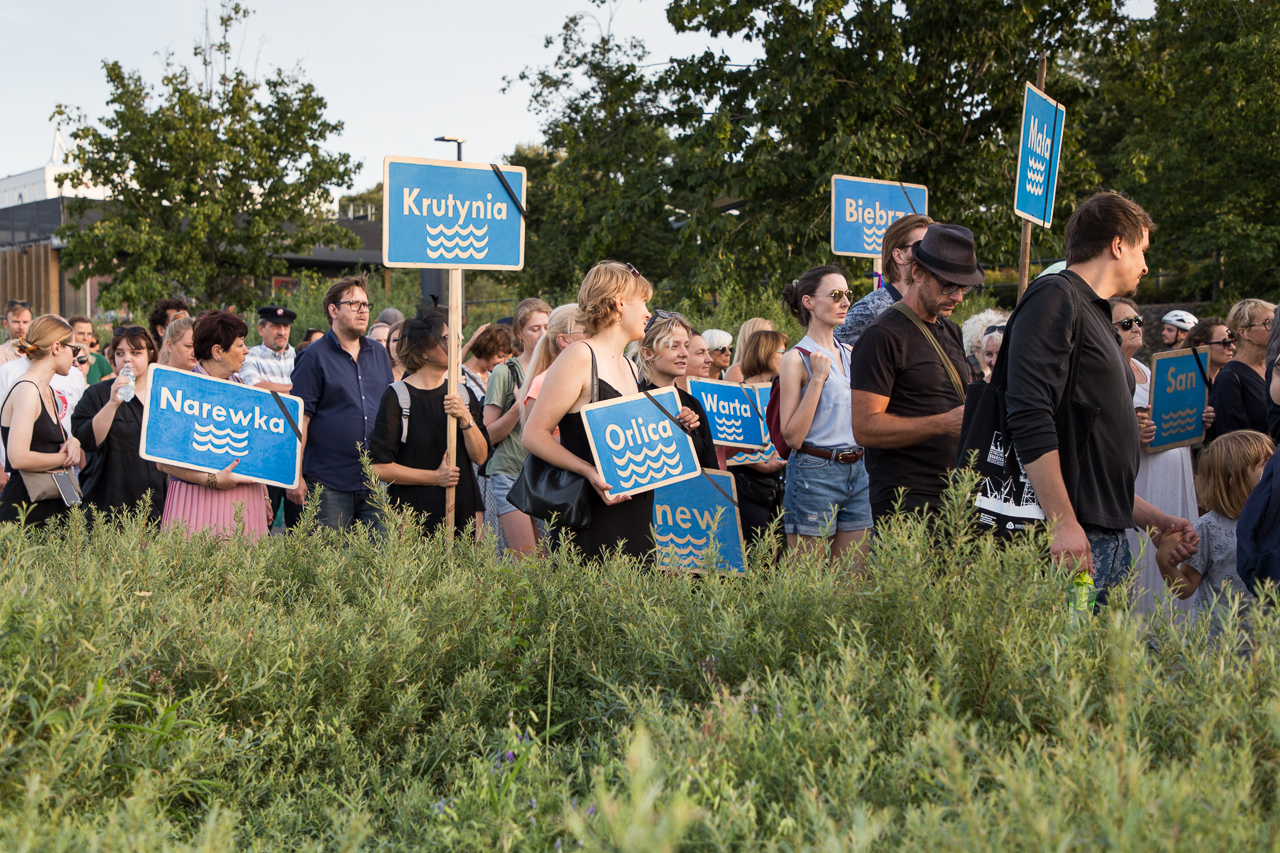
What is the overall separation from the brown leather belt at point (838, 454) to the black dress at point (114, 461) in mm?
3618

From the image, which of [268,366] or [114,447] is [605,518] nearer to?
[114,447]

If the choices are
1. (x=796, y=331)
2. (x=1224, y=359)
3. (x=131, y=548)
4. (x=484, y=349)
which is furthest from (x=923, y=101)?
(x=131, y=548)

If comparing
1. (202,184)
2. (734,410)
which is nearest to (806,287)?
(734,410)

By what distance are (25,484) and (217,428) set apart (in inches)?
53.3

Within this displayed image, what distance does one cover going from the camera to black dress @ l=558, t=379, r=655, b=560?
163 inches

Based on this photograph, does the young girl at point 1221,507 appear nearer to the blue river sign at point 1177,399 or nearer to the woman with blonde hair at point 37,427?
the blue river sign at point 1177,399

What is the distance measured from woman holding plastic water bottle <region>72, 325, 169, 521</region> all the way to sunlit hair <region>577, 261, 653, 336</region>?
3062 mm

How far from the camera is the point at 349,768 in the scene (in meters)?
2.26

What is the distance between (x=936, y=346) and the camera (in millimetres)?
3947

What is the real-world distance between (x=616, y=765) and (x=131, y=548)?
6.41ft

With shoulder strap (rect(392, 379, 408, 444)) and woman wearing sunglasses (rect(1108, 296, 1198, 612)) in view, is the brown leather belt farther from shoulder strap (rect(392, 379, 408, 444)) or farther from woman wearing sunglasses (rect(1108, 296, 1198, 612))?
shoulder strap (rect(392, 379, 408, 444))

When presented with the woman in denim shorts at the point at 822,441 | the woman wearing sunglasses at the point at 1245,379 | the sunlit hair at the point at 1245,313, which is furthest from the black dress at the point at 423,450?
the sunlit hair at the point at 1245,313

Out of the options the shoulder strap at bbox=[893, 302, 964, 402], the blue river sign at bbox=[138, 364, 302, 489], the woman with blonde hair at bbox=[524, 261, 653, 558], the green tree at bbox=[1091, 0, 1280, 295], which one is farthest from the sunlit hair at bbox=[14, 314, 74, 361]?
the green tree at bbox=[1091, 0, 1280, 295]

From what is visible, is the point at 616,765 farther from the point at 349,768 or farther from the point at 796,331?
the point at 796,331
